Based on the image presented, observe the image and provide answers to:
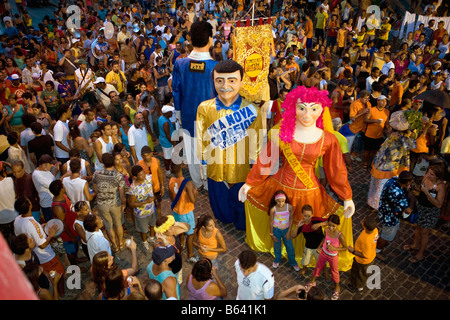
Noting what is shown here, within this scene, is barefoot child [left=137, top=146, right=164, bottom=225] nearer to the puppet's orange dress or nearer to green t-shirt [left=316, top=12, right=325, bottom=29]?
the puppet's orange dress

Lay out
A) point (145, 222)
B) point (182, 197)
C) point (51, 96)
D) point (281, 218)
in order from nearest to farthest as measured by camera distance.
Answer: point (281, 218) < point (182, 197) < point (145, 222) < point (51, 96)

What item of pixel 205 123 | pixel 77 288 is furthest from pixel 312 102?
pixel 77 288

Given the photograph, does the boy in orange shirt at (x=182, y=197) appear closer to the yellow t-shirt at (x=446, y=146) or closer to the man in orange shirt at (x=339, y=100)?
the man in orange shirt at (x=339, y=100)

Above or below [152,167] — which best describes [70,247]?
below

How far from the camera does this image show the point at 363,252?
472cm

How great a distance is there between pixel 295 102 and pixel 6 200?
4.29 metres

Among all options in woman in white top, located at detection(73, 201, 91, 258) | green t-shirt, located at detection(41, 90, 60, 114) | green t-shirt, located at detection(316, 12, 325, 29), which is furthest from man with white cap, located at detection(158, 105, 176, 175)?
green t-shirt, located at detection(316, 12, 325, 29)

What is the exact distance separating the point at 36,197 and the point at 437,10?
14954mm

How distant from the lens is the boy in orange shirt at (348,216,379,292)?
4.58m

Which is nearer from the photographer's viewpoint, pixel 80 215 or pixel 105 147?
pixel 80 215

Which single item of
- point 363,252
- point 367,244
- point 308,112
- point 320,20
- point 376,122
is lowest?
point 363,252

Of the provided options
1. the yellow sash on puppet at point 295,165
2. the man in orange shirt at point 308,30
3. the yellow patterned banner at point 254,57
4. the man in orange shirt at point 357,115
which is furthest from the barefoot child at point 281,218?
the man in orange shirt at point 308,30

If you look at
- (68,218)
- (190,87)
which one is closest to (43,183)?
(68,218)

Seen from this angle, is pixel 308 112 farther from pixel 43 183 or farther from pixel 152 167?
pixel 43 183
